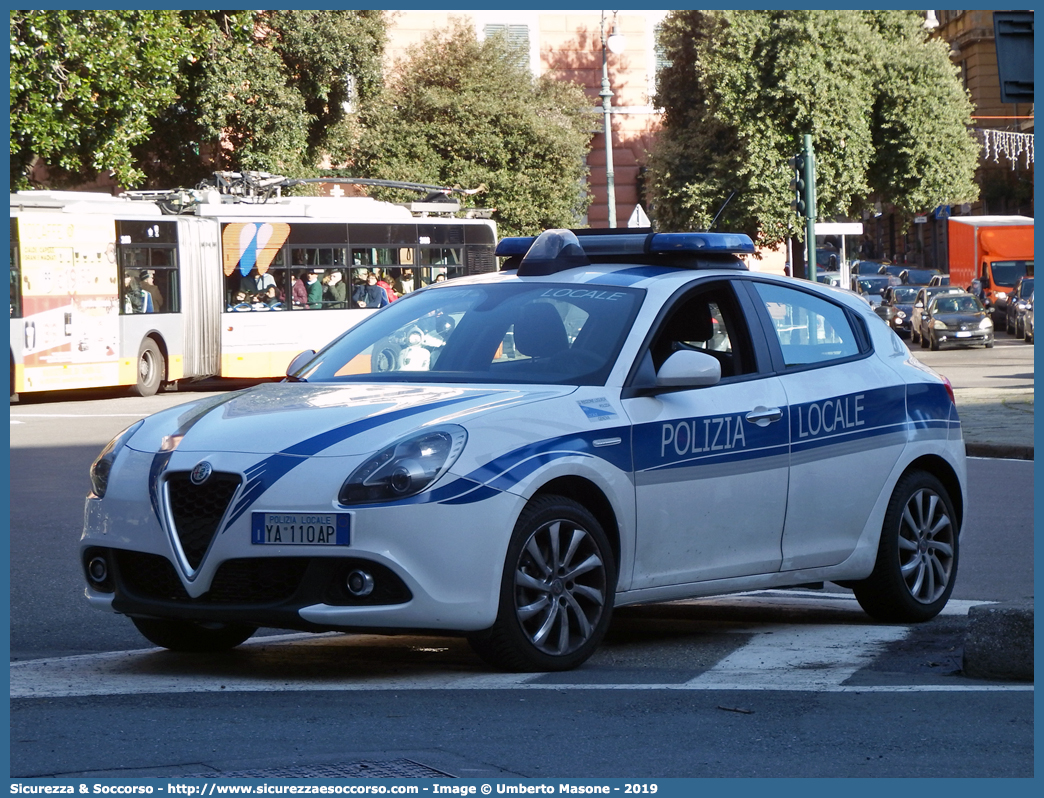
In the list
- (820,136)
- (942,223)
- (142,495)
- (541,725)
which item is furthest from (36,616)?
(942,223)

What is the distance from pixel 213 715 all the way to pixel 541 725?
1001 millimetres

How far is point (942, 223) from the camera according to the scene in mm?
76625

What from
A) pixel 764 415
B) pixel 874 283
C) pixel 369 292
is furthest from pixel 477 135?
pixel 764 415

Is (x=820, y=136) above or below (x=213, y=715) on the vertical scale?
above

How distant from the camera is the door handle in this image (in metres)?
6.74

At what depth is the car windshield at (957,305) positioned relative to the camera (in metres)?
38.2

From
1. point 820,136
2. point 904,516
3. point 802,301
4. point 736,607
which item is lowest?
point 736,607

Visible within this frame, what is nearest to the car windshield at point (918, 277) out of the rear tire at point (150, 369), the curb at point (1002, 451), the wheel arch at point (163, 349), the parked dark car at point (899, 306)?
the parked dark car at point (899, 306)

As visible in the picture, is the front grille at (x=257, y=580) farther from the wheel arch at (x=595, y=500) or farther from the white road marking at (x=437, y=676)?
the wheel arch at (x=595, y=500)

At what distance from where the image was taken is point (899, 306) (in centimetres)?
4494

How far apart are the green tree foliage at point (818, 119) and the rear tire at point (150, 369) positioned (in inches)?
861

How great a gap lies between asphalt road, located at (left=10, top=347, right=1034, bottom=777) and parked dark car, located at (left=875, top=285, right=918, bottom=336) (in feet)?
114

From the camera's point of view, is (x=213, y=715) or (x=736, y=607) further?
(x=736, y=607)
